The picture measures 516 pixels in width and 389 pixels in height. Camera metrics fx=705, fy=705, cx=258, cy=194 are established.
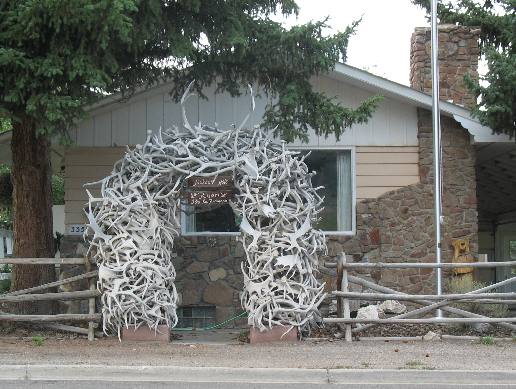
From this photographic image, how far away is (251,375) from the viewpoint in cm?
745

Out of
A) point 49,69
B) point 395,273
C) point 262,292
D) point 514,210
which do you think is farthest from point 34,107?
point 514,210

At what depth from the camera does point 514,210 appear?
19359 mm

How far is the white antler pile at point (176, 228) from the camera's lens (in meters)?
9.35

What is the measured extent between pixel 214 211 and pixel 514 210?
413 inches

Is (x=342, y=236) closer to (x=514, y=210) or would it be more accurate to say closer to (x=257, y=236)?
(x=257, y=236)

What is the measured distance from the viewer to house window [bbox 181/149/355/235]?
1237 centimetres

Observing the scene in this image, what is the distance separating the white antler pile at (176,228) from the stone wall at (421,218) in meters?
2.64

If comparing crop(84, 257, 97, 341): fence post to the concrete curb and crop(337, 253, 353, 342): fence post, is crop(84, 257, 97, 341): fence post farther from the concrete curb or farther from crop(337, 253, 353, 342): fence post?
crop(337, 253, 353, 342): fence post

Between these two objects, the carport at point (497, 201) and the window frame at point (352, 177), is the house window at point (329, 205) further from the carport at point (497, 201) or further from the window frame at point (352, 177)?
the carport at point (497, 201)

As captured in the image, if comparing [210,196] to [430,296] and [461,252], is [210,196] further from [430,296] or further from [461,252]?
[461,252]

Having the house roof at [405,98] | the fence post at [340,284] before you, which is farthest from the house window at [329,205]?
the fence post at [340,284]

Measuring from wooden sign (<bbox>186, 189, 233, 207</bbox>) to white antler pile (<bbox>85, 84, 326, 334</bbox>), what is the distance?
246 millimetres

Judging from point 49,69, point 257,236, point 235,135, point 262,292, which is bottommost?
point 262,292

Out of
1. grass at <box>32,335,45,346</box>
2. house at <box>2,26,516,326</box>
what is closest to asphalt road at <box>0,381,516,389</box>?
grass at <box>32,335,45,346</box>
